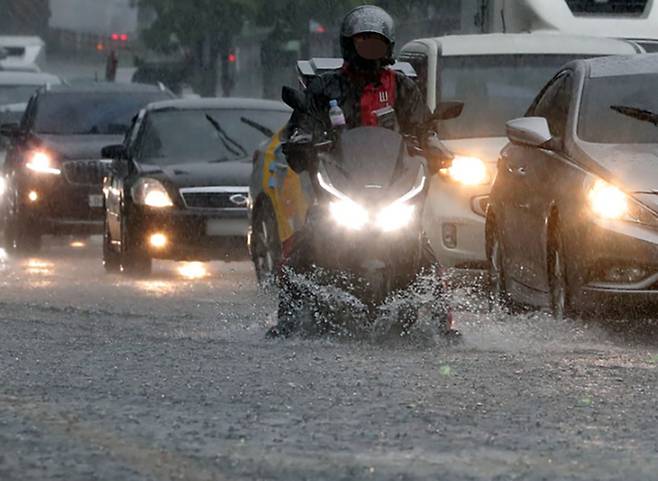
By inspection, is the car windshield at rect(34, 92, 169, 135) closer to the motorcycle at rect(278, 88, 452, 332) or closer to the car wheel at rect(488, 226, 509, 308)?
the car wheel at rect(488, 226, 509, 308)

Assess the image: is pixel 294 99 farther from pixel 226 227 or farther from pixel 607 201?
pixel 226 227

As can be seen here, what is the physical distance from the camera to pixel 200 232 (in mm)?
17859

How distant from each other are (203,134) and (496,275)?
608 centimetres

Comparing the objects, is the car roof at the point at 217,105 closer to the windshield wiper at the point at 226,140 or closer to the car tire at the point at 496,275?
the windshield wiper at the point at 226,140

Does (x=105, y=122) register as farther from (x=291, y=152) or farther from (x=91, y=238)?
(x=291, y=152)

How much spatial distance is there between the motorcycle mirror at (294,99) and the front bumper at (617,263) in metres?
1.50

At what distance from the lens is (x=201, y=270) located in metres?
19.3

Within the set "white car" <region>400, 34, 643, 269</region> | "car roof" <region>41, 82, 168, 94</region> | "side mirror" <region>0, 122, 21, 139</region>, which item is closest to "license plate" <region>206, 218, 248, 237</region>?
"white car" <region>400, 34, 643, 269</region>

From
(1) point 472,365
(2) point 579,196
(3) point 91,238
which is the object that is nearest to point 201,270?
(3) point 91,238

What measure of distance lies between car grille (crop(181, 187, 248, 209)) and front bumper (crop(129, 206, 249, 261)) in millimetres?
53

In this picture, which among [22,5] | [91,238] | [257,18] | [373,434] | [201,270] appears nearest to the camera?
[373,434]

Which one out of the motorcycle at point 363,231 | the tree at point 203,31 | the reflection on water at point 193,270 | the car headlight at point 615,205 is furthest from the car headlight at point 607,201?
the tree at point 203,31

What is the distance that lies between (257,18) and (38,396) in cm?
4350

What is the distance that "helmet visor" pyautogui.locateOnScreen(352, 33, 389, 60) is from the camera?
11188 mm
